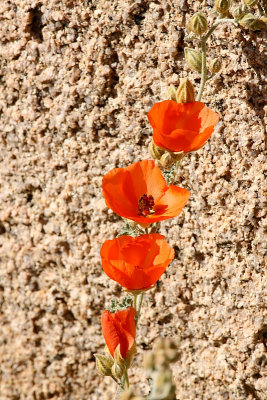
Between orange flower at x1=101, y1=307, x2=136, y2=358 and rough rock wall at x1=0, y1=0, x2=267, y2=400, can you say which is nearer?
orange flower at x1=101, y1=307, x2=136, y2=358

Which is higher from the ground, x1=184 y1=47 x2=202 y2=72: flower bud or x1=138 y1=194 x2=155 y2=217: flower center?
x1=184 y1=47 x2=202 y2=72: flower bud

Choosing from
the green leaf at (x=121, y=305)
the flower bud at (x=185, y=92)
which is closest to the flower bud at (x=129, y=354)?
the green leaf at (x=121, y=305)

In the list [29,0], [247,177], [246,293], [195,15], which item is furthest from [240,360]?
[29,0]

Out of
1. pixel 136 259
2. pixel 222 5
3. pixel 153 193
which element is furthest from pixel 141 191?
pixel 222 5

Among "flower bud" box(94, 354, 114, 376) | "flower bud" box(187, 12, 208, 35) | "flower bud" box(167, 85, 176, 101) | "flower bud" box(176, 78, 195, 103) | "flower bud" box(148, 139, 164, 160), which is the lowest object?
"flower bud" box(94, 354, 114, 376)

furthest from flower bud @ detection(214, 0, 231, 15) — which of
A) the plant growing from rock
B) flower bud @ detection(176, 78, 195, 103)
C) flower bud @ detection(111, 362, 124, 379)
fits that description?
flower bud @ detection(111, 362, 124, 379)

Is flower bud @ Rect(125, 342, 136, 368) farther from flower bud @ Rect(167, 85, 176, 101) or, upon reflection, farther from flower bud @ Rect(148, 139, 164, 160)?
flower bud @ Rect(167, 85, 176, 101)

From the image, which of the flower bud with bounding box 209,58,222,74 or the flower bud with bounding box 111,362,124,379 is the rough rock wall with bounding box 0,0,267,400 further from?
the flower bud with bounding box 111,362,124,379
